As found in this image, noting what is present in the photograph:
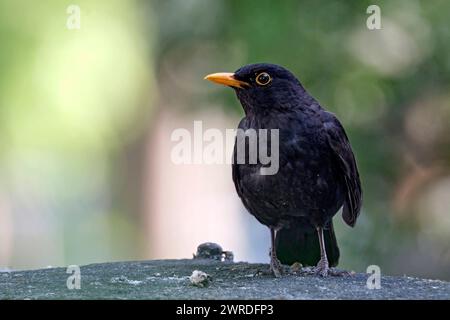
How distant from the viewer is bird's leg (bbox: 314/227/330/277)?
16.7 feet

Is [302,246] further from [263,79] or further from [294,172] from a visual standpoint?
[263,79]

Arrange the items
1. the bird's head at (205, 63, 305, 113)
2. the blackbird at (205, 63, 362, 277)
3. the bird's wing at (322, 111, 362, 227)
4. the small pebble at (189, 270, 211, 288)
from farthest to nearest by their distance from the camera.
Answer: the bird's head at (205, 63, 305, 113) → the bird's wing at (322, 111, 362, 227) → the blackbird at (205, 63, 362, 277) → the small pebble at (189, 270, 211, 288)

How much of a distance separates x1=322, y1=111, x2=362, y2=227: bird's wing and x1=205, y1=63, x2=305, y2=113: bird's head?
0.96ft

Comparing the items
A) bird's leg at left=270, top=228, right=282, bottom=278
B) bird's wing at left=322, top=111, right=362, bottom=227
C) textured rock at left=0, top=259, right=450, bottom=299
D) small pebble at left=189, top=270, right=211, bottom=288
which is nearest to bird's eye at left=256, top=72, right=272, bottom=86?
bird's wing at left=322, top=111, right=362, bottom=227

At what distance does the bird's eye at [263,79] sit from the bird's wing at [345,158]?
1.52 ft

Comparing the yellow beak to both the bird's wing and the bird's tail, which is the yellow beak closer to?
the bird's wing

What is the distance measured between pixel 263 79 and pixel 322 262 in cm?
134

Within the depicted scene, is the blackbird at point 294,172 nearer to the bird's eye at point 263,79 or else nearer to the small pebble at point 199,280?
the bird's eye at point 263,79

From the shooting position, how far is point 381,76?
22.6 feet

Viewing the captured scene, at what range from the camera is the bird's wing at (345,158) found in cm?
516

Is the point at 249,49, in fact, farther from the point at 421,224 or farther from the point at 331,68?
the point at 421,224

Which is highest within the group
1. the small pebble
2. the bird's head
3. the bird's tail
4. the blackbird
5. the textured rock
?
the bird's head

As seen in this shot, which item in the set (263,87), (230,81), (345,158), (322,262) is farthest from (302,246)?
(230,81)
